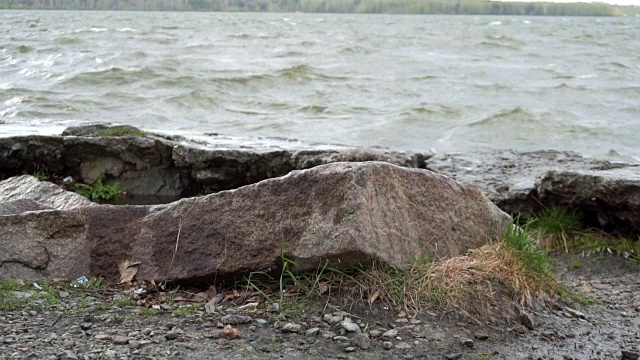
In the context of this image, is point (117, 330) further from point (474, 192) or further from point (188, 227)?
point (474, 192)

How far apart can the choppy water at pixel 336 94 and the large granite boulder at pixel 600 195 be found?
600 cm

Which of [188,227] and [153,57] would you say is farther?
[153,57]

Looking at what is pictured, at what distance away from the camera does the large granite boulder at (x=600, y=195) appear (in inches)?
236

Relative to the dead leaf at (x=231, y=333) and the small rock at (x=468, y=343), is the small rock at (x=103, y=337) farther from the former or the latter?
the small rock at (x=468, y=343)

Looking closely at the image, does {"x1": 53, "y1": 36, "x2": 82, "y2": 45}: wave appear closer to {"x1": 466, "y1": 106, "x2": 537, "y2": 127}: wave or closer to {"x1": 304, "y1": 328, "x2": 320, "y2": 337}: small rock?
{"x1": 466, "y1": 106, "x2": 537, "y2": 127}: wave

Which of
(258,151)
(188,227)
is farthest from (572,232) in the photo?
(188,227)

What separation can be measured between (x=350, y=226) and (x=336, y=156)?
10.6 feet

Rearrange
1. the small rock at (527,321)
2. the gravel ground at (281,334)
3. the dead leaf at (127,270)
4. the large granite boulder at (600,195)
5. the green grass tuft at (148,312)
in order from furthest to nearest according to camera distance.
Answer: the large granite boulder at (600,195)
the dead leaf at (127,270)
the small rock at (527,321)
the green grass tuft at (148,312)
the gravel ground at (281,334)

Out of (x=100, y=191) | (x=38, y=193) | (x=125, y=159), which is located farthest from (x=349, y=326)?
(x=125, y=159)

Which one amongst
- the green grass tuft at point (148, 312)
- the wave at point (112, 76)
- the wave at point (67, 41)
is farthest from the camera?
the wave at point (67, 41)

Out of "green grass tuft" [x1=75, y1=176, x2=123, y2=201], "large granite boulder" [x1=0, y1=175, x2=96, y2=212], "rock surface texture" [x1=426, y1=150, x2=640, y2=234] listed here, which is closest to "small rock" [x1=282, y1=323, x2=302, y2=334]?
"large granite boulder" [x1=0, y1=175, x2=96, y2=212]

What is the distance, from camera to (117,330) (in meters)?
3.63

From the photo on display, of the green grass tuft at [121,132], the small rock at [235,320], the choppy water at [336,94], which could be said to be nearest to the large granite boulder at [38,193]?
the green grass tuft at [121,132]

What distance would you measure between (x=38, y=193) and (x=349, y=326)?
3.90m
